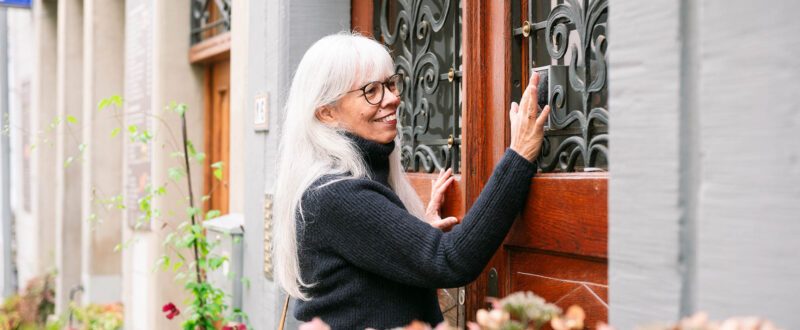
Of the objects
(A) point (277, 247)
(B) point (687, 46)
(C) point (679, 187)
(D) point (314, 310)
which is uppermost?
(B) point (687, 46)

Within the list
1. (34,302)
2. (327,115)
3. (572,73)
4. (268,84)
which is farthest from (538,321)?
(34,302)

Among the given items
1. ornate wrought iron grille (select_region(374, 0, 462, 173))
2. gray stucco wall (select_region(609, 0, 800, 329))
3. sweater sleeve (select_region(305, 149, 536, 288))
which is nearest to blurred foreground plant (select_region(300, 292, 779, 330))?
gray stucco wall (select_region(609, 0, 800, 329))

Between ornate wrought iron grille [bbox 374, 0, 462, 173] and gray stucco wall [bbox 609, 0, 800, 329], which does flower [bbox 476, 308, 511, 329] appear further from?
ornate wrought iron grille [bbox 374, 0, 462, 173]

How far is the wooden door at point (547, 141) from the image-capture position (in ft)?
7.66

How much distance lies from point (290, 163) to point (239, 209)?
99.0 inches

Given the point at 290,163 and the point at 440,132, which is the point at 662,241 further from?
the point at 440,132

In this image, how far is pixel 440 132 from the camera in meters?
3.15

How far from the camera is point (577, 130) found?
2426 millimetres

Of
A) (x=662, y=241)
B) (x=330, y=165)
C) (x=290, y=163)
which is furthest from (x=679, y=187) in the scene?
(x=290, y=163)

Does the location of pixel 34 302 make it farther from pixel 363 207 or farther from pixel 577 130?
pixel 577 130

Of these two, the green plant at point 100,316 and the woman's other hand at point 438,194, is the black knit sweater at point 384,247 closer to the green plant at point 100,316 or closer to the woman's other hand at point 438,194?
the woman's other hand at point 438,194

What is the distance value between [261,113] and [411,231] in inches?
82.3

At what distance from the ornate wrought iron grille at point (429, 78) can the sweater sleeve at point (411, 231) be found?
72cm

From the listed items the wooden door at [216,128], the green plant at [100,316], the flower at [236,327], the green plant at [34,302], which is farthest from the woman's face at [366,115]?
the green plant at [34,302]
